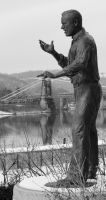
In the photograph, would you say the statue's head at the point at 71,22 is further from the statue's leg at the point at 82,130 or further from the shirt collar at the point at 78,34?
the statue's leg at the point at 82,130

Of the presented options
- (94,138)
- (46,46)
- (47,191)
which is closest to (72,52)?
(46,46)

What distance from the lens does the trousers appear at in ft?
30.5

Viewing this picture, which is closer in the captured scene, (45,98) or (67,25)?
(67,25)

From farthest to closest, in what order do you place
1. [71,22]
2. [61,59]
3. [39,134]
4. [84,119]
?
1. [39,134]
2. [61,59]
3. [71,22]
4. [84,119]

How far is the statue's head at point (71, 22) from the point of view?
30.6 feet

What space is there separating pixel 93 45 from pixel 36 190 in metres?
2.11

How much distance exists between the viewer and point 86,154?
934 centimetres

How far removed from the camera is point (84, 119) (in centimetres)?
927

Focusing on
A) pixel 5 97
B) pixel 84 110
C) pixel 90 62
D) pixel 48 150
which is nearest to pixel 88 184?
pixel 84 110

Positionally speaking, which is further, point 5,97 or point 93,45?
point 5,97

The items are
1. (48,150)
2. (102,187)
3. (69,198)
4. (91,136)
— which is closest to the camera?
(69,198)

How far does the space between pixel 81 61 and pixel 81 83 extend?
382 mm

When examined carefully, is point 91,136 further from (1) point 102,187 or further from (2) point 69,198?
(2) point 69,198

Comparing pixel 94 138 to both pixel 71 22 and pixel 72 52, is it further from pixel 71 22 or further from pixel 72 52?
pixel 71 22
